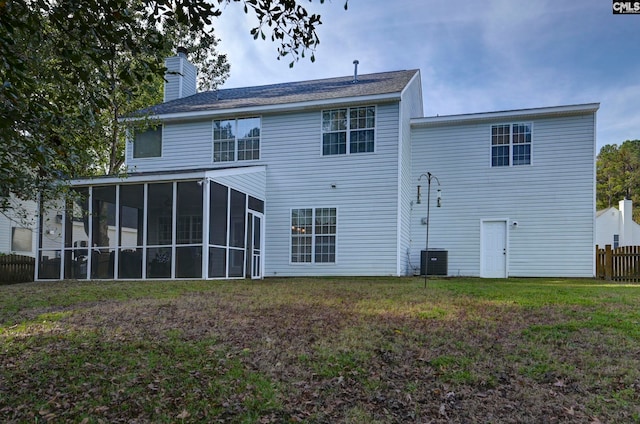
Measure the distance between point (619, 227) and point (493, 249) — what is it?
49.1ft

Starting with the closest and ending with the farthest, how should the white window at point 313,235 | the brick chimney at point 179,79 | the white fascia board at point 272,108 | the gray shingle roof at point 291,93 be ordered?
the white fascia board at point 272,108 < the white window at point 313,235 < the gray shingle roof at point 291,93 < the brick chimney at point 179,79

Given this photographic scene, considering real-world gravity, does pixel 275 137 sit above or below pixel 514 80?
below

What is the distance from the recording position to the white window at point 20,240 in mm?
20416

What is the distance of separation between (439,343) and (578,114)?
1229 cm

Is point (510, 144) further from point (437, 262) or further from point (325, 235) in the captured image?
point (325, 235)

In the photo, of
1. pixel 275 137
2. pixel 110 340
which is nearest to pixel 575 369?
pixel 110 340

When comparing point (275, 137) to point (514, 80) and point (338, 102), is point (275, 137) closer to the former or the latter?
point (338, 102)

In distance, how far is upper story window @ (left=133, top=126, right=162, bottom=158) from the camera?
647 inches

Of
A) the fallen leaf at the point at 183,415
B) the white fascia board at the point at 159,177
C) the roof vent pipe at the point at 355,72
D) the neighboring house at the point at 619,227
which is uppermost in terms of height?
the roof vent pipe at the point at 355,72

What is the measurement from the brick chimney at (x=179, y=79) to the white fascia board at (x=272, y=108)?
367 centimetres

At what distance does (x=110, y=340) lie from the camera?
5.20 m

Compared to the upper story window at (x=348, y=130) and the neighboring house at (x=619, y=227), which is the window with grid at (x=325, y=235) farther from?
the neighboring house at (x=619, y=227)
